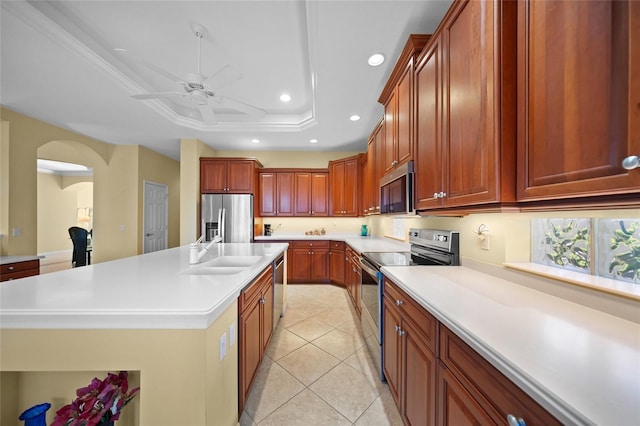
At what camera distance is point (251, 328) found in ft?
5.32

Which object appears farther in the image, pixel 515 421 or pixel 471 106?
pixel 471 106

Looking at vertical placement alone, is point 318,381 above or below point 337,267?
below

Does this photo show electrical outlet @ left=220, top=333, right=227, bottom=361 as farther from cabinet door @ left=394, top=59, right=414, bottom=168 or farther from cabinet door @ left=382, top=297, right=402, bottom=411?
cabinet door @ left=394, top=59, right=414, bottom=168

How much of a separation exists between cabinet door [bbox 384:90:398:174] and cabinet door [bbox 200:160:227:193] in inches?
131

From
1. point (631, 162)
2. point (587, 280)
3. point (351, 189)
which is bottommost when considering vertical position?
point (587, 280)

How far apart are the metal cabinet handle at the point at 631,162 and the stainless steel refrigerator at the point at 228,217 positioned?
4.40m

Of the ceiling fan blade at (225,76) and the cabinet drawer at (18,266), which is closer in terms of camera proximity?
the ceiling fan blade at (225,76)

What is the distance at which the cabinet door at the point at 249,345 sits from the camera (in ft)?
4.74

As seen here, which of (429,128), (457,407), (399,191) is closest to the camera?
(457,407)

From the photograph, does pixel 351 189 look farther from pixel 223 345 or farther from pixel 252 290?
pixel 223 345

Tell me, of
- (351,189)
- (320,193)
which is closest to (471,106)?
(351,189)

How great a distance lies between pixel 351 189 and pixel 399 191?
2710mm

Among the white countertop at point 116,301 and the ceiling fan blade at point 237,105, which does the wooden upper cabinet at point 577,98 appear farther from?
the ceiling fan blade at point 237,105

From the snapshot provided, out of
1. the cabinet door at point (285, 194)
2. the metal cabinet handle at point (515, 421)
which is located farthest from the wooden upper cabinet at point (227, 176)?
the metal cabinet handle at point (515, 421)
